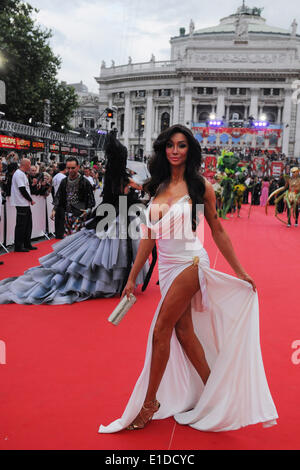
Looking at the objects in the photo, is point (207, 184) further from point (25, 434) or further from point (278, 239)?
point (278, 239)

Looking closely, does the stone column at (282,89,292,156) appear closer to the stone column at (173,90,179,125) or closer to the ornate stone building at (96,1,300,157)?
the ornate stone building at (96,1,300,157)

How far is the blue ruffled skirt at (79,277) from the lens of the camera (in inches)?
229

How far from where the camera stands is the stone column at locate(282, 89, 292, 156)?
219ft

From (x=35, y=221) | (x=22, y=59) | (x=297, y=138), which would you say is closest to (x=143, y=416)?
(x=35, y=221)

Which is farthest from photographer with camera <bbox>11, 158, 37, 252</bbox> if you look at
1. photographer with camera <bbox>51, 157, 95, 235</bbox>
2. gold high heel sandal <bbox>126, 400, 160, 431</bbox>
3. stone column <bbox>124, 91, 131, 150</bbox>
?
stone column <bbox>124, 91, 131, 150</bbox>

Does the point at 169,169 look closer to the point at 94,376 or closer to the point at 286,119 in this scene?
the point at 94,376

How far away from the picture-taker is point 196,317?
2.99 meters

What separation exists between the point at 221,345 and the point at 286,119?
70257mm

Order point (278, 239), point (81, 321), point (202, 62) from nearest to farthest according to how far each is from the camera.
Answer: point (81, 321) → point (278, 239) → point (202, 62)

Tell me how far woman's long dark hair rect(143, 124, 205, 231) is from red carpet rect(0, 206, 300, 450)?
1.36 meters

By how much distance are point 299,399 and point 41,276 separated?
384 centimetres

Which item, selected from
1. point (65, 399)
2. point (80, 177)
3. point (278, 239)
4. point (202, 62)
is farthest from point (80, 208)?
point (202, 62)

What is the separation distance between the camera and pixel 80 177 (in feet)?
24.4

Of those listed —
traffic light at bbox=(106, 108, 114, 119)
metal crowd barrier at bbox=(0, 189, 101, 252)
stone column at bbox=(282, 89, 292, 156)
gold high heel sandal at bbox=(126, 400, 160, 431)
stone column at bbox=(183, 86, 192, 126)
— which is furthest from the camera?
stone column at bbox=(183, 86, 192, 126)
